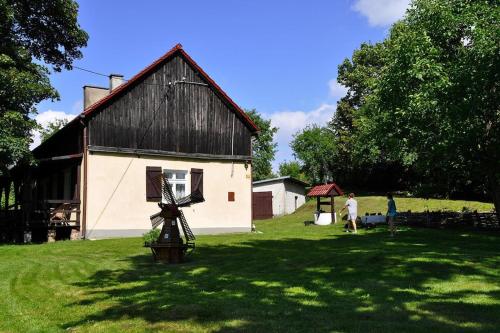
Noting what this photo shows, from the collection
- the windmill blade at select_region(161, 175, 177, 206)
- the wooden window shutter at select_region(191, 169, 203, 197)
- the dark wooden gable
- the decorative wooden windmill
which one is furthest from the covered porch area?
the decorative wooden windmill

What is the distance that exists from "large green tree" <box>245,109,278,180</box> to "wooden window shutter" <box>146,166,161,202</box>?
148 feet

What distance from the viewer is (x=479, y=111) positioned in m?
18.1

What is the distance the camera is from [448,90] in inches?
689

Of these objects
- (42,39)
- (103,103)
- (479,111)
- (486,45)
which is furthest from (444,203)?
(42,39)

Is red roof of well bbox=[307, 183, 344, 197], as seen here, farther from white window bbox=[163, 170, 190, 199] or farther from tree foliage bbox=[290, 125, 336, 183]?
tree foliage bbox=[290, 125, 336, 183]

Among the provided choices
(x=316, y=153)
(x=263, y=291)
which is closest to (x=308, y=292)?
(x=263, y=291)

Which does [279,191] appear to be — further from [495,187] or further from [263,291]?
[263,291]

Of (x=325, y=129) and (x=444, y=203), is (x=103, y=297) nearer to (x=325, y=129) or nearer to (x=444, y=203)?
(x=444, y=203)

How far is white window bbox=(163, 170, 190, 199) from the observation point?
76.0 ft

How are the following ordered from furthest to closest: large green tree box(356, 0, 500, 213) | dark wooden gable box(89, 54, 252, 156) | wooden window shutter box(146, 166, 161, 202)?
wooden window shutter box(146, 166, 161, 202), dark wooden gable box(89, 54, 252, 156), large green tree box(356, 0, 500, 213)

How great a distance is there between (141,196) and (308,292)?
15.3 meters

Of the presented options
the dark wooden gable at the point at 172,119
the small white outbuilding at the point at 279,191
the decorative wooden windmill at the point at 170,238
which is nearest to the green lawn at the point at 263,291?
the decorative wooden windmill at the point at 170,238

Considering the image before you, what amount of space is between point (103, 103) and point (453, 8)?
48.7 ft

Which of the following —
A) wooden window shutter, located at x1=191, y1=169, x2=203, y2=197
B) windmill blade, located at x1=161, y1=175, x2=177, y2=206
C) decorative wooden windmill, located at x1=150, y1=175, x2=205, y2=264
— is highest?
wooden window shutter, located at x1=191, y1=169, x2=203, y2=197
